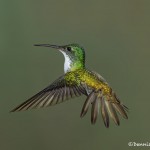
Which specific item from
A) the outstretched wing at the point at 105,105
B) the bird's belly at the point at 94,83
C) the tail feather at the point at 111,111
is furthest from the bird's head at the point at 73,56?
the tail feather at the point at 111,111

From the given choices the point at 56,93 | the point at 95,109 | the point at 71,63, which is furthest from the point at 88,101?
the point at 71,63

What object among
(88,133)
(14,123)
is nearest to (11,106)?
(14,123)

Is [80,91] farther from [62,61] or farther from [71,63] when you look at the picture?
[62,61]

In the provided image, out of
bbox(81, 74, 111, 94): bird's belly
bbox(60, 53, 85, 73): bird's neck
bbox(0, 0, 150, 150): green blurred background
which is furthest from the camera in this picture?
bbox(0, 0, 150, 150): green blurred background

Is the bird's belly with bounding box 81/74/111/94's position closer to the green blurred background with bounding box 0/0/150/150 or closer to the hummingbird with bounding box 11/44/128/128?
the hummingbird with bounding box 11/44/128/128

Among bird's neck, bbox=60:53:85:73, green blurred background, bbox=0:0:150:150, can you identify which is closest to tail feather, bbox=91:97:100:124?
bird's neck, bbox=60:53:85:73

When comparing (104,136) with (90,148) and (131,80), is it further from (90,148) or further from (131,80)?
(131,80)
